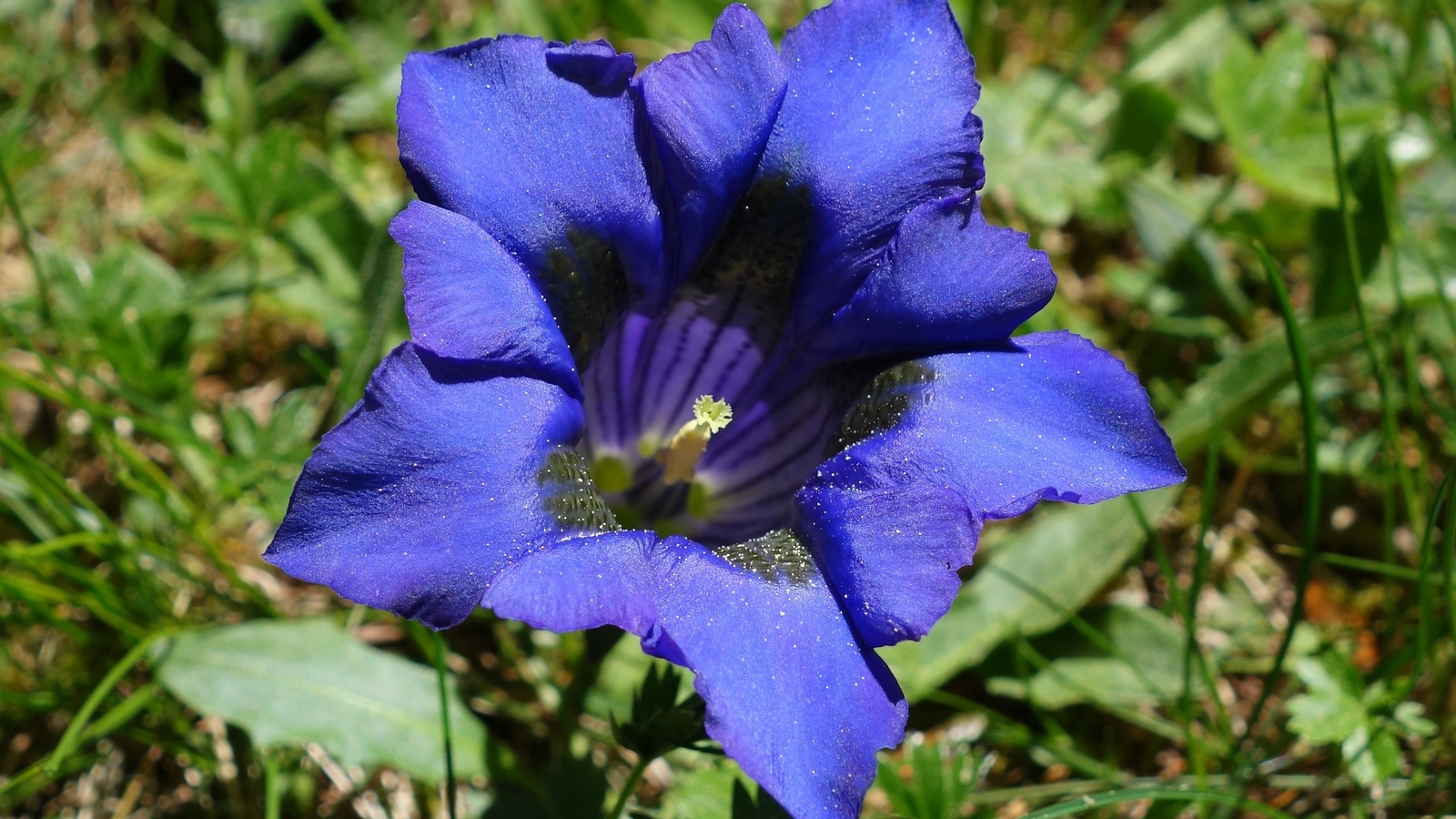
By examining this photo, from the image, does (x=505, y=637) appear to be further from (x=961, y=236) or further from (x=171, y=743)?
(x=961, y=236)

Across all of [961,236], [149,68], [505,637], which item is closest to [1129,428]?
[961,236]

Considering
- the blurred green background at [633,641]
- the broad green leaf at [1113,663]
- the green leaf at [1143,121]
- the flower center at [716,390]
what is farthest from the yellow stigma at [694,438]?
the green leaf at [1143,121]

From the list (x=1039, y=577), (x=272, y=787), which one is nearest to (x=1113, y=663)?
(x=1039, y=577)

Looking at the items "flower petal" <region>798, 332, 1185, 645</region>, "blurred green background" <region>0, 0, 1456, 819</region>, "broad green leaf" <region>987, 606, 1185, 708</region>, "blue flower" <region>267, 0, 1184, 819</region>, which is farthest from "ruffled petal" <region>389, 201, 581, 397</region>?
"broad green leaf" <region>987, 606, 1185, 708</region>

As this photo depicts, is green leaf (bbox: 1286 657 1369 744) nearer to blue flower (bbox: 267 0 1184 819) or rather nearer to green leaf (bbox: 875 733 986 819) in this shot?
green leaf (bbox: 875 733 986 819)

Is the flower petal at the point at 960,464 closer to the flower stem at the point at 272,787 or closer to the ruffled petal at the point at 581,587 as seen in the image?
the ruffled petal at the point at 581,587

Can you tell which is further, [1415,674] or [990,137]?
[990,137]

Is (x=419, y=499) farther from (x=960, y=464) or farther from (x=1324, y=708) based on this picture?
(x=1324, y=708)
